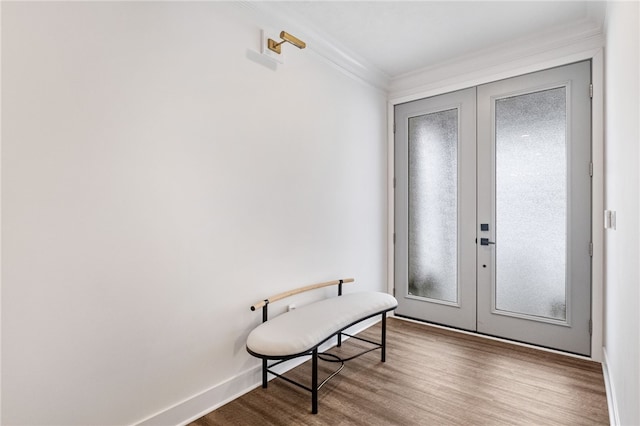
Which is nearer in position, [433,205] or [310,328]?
[310,328]

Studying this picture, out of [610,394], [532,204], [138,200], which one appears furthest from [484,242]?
[138,200]

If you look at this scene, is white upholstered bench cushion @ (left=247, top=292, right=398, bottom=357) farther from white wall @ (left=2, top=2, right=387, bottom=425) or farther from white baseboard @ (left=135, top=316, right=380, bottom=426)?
white baseboard @ (left=135, top=316, right=380, bottom=426)

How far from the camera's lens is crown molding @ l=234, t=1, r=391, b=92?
2.44 metres

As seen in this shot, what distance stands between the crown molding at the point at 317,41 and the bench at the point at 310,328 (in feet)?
6.76

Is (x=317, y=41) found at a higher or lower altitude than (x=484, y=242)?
higher

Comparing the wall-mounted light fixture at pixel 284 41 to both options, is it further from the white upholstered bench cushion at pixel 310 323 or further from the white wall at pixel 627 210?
the white upholstered bench cushion at pixel 310 323

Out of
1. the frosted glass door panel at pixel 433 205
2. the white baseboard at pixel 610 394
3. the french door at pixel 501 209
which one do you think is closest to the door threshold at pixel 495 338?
the french door at pixel 501 209

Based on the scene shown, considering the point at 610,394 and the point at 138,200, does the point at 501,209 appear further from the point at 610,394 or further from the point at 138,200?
the point at 138,200

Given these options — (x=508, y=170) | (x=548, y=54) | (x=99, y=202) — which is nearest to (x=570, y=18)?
(x=548, y=54)

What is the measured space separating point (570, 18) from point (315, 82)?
6.89 feet

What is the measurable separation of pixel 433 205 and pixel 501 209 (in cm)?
68

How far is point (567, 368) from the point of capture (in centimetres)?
269

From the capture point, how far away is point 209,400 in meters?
2.14

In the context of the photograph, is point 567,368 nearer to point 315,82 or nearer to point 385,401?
point 385,401
